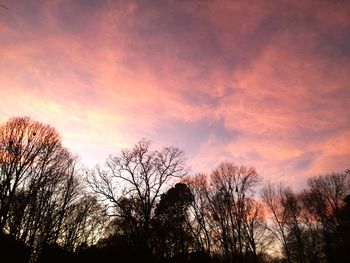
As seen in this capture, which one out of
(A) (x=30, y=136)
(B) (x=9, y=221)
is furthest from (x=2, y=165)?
(B) (x=9, y=221)

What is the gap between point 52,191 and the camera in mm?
24922

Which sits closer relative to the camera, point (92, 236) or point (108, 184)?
point (108, 184)

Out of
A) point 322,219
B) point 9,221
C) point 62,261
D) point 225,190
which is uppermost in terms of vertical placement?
point 225,190

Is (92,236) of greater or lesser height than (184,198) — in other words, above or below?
below

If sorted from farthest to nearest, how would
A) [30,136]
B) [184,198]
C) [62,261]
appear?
[184,198] < [62,261] < [30,136]

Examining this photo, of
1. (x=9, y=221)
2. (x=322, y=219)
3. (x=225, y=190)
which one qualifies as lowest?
(x=9, y=221)

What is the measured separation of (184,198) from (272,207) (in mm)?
16252

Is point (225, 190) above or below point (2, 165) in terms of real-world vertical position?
above

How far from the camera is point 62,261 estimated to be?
27000 mm

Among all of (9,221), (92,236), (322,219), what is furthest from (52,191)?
(322,219)

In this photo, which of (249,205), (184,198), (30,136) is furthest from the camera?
(184,198)

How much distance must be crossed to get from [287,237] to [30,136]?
45280 millimetres

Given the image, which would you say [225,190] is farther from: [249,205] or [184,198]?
[184,198]

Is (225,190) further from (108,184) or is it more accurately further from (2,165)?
(2,165)
